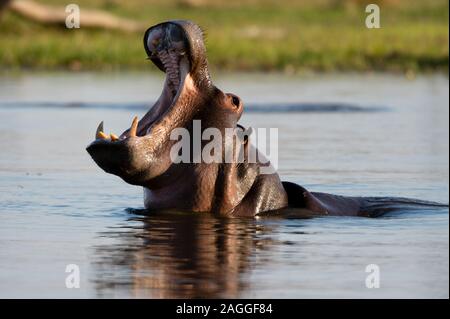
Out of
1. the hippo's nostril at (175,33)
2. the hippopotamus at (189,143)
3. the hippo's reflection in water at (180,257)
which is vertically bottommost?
the hippo's reflection in water at (180,257)

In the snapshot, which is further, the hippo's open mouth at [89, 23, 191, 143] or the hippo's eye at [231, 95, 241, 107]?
the hippo's eye at [231, 95, 241, 107]

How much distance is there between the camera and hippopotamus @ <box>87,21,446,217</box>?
25.2ft

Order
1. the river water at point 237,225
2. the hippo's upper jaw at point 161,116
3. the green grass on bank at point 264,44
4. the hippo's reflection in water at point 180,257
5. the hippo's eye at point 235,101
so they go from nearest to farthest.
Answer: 1. the hippo's reflection in water at point 180,257
2. the river water at point 237,225
3. the hippo's upper jaw at point 161,116
4. the hippo's eye at point 235,101
5. the green grass on bank at point 264,44

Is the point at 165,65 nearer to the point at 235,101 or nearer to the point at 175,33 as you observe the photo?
the point at 175,33

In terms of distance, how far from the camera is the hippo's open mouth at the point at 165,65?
770 cm

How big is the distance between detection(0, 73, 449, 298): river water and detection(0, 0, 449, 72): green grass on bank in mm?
6011

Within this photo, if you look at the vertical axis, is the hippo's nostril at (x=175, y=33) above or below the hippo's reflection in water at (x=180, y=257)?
above

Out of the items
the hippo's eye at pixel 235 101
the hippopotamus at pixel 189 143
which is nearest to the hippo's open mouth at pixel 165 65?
the hippopotamus at pixel 189 143

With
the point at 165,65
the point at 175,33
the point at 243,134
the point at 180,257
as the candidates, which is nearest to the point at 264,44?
the point at 243,134

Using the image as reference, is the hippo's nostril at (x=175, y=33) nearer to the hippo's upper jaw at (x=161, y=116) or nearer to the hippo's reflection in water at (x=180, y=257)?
the hippo's upper jaw at (x=161, y=116)

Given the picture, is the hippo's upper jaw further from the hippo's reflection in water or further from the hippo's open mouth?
the hippo's reflection in water

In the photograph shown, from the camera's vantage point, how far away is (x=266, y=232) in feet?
26.2

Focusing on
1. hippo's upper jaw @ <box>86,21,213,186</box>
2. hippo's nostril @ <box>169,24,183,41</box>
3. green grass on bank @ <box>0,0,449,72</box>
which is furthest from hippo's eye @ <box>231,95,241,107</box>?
green grass on bank @ <box>0,0,449,72</box>
